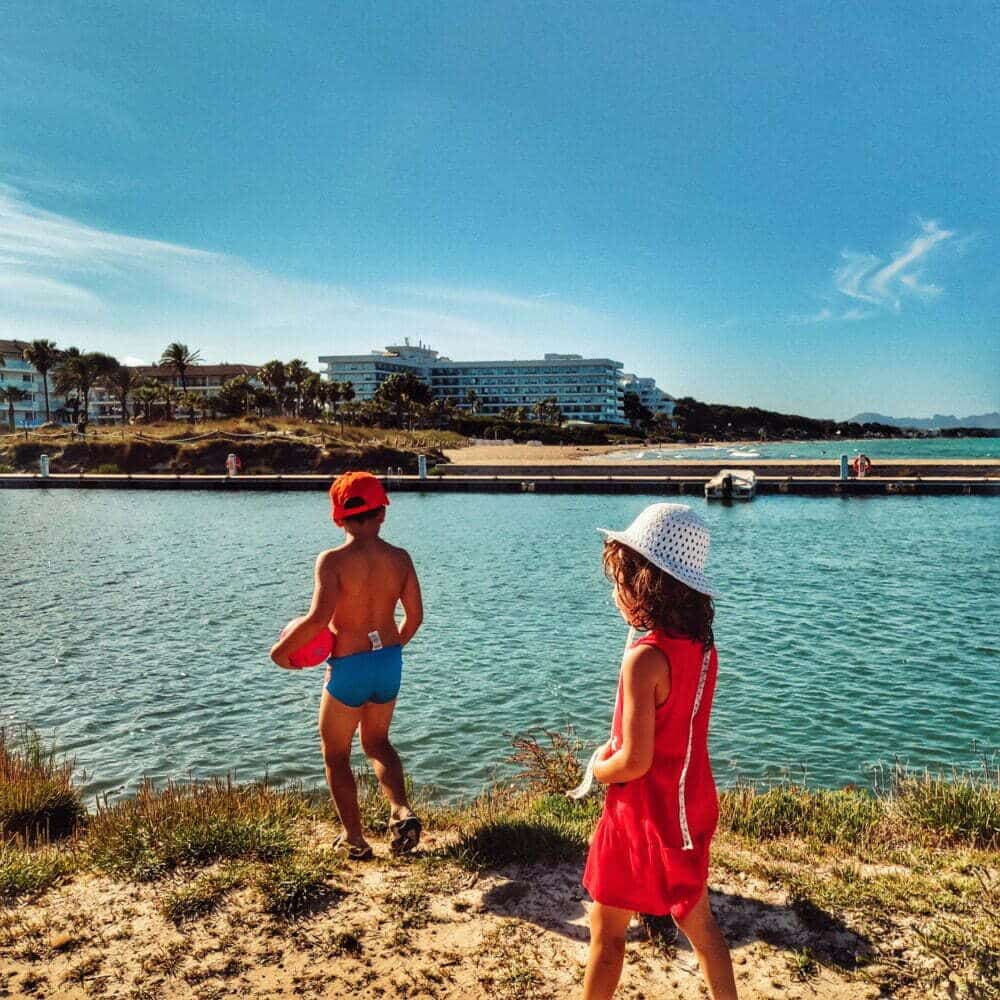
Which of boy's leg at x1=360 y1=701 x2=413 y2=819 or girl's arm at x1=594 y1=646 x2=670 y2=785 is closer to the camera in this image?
girl's arm at x1=594 y1=646 x2=670 y2=785

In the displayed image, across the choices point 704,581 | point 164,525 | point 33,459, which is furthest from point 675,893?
point 33,459

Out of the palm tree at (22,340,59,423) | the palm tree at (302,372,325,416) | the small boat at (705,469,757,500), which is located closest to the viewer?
the small boat at (705,469,757,500)

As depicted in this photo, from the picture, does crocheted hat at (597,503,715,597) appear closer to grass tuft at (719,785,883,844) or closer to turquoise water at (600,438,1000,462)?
grass tuft at (719,785,883,844)

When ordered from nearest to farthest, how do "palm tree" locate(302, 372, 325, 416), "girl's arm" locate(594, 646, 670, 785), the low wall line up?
"girl's arm" locate(594, 646, 670, 785) → the low wall → "palm tree" locate(302, 372, 325, 416)

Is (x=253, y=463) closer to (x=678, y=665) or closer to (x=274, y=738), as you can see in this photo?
(x=274, y=738)

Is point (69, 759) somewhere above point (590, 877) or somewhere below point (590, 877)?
below

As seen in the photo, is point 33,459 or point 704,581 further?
point 33,459

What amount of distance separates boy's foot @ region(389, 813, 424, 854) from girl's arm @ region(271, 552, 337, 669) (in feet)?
3.88

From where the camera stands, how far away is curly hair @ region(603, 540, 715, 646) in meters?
2.84

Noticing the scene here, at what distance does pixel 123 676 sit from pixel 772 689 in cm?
913

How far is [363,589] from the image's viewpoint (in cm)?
458

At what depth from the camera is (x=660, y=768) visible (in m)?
2.94

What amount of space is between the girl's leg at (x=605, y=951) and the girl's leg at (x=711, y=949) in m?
0.22

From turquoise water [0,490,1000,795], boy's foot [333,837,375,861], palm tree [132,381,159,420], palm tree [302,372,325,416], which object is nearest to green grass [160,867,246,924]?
boy's foot [333,837,375,861]
